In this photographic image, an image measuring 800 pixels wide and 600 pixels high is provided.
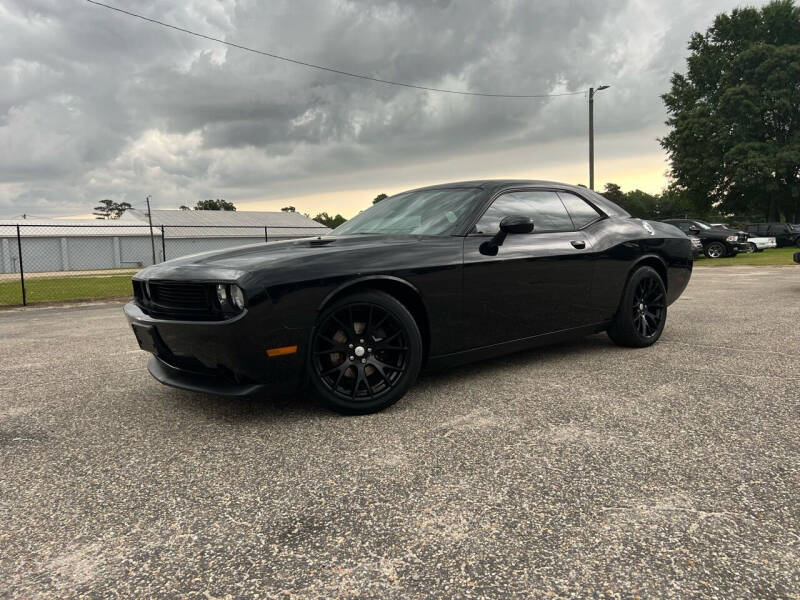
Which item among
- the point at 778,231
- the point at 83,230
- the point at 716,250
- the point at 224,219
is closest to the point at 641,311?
the point at 716,250

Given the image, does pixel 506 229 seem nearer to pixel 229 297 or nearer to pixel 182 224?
pixel 229 297

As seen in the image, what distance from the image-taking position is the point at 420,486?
2.20m

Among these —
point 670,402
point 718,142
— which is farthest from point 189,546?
point 718,142

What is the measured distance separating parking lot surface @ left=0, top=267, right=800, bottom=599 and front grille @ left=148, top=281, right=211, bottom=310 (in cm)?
68

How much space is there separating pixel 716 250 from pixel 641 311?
64.8 ft

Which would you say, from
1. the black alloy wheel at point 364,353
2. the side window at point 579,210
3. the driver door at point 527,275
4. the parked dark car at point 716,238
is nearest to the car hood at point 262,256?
the black alloy wheel at point 364,353

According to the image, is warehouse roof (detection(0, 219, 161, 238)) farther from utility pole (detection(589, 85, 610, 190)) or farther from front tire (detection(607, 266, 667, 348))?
front tire (detection(607, 266, 667, 348))

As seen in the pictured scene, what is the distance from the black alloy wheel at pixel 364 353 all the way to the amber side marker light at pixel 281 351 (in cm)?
13

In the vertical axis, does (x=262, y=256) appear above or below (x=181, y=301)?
above

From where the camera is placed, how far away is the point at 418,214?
389 cm

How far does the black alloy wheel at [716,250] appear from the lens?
69.6ft

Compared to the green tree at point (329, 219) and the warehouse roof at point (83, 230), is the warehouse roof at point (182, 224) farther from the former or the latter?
the green tree at point (329, 219)

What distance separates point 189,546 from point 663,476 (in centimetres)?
186

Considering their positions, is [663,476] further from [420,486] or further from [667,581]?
[420,486]
